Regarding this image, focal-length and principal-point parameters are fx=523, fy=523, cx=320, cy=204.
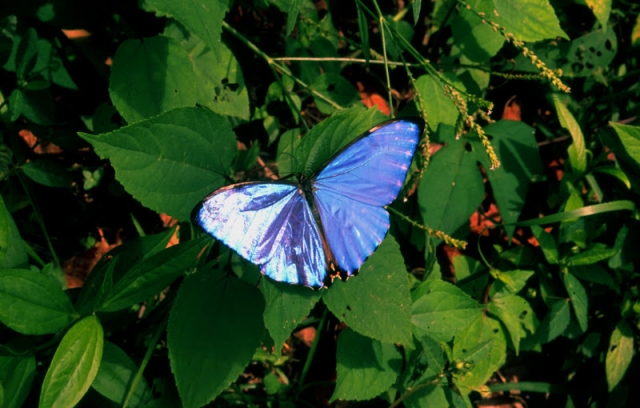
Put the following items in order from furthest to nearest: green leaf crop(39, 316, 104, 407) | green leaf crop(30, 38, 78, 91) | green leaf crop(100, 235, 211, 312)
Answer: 1. green leaf crop(30, 38, 78, 91)
2. green leaf crop(100, 235, 211, 312)
3. green leaf crop(39, 316, 104, 407)

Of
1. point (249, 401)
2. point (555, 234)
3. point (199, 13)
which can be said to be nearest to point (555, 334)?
point (555, 234)

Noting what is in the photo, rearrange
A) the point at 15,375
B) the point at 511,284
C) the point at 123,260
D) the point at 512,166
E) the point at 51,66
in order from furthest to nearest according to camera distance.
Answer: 1. the point at 512,166
2. the point at 511,284
3. the point at 51,66
4. the point at 123,260
5. the point at 15,375

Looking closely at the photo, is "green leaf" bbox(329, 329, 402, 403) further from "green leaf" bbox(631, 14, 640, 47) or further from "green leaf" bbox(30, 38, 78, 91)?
"green leaf" bbox(631, 14, 640, 47)

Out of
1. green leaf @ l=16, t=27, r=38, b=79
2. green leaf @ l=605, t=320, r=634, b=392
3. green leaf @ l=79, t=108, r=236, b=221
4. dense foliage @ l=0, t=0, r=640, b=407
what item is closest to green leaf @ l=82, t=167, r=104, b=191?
dense foliage @ l=0, t=0, r=640, b=407

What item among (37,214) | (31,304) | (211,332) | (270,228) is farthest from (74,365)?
(37,214)

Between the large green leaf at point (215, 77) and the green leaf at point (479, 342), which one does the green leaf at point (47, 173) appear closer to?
the large green leaf at point (215, 77)

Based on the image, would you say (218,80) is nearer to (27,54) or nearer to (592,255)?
(27,54)
